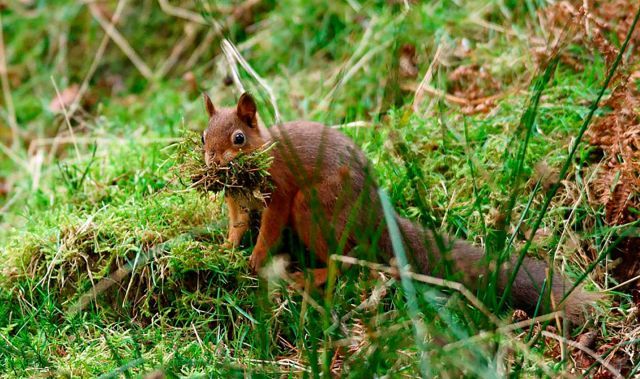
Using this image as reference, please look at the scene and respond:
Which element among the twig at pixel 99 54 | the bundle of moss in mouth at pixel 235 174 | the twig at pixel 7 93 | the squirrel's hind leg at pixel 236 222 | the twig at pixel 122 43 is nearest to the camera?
the bundle of moss in mouth at pixel 235 174

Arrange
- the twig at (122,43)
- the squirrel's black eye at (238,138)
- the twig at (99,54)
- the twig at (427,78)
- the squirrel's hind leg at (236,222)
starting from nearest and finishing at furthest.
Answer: the squirrel's black eye at (238,138)
the squirrel's hind leg at (236,222)
the twig at (427,78)
the twig at (99,54)
the twig at (122,43)

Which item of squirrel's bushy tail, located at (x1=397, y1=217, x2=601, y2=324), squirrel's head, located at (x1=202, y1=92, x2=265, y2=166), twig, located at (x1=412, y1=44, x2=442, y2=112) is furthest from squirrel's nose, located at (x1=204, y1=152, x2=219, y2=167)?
twig, located at (x1=412, y1=44, x2=442, y2=112)

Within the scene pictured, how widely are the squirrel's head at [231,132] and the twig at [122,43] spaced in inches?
123

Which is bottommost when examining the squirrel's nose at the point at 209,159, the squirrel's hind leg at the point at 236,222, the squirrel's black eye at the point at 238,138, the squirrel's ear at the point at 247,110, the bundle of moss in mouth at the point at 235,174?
the squirrel's hind leg at the point at 236,222

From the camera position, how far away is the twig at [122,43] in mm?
6438

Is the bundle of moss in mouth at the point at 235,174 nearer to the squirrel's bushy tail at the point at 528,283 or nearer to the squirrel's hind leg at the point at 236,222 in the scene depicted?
the squirrel's hind leg at the point at 236,222

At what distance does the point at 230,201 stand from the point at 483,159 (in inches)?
52.3

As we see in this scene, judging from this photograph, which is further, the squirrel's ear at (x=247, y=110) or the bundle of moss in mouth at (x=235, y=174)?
the squirrel's ear at (x=247, y=110)

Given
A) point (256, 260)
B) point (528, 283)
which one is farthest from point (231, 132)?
point (528, 283)

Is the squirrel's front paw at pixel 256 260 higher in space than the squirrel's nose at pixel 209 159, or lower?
lower

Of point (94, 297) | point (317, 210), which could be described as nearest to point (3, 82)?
point (94, 297)

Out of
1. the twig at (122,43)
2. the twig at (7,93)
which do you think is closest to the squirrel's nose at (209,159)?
the twig at (7,93)

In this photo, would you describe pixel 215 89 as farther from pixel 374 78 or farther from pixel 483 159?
pixel 483 159

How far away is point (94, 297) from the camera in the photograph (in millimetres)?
3434
